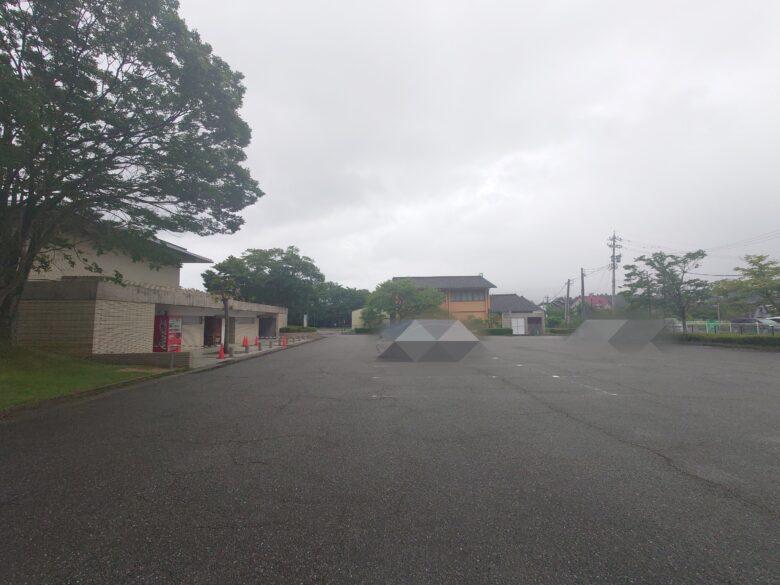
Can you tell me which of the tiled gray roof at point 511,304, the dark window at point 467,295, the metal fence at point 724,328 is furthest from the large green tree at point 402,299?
the metal fence at point 724,328

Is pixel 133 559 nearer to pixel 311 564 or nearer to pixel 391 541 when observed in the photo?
pixel 311 564

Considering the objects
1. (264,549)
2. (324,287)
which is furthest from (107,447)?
(324,287)

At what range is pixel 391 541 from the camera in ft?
7.91

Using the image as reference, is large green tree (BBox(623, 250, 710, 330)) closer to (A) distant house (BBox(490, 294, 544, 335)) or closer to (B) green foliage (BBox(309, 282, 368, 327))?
(A) distant house (BBox(490, 294, 544, 335))

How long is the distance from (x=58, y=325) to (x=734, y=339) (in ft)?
99.2

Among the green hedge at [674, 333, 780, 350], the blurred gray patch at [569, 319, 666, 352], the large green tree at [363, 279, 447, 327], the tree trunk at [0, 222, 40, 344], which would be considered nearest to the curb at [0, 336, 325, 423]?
the tree trunk at [0, 222, 40, 344]

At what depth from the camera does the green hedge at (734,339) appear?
18.2 meters

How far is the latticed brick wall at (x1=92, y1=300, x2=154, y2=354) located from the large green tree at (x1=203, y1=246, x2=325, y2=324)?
89.9 feet

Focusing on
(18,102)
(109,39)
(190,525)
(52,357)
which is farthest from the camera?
(52,357)

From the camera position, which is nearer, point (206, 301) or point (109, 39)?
point (109, 39)

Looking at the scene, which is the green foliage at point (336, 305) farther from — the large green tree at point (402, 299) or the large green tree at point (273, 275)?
the large green tree at point (402, 299)

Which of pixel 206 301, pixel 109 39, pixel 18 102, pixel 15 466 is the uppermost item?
pixel 109 39

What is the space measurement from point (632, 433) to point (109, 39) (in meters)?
12.2

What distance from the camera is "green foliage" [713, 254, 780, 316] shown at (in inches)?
813
